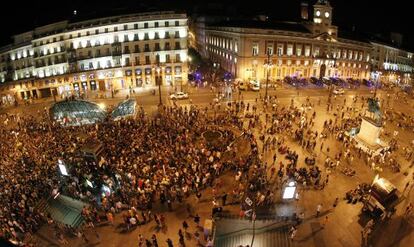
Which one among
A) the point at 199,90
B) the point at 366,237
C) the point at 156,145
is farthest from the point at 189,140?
the point at 199,90

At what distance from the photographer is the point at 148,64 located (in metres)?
63.2

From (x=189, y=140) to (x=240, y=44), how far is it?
40.3 meters

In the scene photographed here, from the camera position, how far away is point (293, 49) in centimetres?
7088

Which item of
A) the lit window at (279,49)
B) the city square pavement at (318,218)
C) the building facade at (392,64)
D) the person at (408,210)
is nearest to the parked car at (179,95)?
the city square pavement at (318,218)

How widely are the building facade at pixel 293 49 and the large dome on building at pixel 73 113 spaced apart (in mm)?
38562

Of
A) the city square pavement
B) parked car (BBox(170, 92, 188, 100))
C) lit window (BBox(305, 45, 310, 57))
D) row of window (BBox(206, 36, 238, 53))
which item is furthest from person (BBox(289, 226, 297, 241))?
lit window (BBox(305, 45, 310, 57))

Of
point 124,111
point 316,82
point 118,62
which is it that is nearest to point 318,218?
point 124,111

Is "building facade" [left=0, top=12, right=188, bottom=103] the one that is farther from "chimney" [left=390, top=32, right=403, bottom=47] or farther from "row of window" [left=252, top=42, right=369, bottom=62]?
"chimney" [left=390, top=32, right=403, bottom=47]

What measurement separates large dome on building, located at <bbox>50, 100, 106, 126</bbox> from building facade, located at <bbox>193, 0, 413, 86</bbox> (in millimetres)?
38562

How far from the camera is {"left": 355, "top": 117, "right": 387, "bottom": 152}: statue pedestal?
32750 millimetres

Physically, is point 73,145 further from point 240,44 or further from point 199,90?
point 240,44

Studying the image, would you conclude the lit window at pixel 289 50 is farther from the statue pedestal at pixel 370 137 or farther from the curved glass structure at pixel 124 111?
the curved glass structure at pixel 124 111

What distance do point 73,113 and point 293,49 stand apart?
51.2 metres

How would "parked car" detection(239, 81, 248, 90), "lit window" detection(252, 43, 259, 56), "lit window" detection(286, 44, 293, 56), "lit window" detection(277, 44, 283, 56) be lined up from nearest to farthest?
"parked car" detection(239, 81, 248, 90) < "lit window" detection(252, 43, 259, 56) < "lit window" detection(277, 44, 283, 56) < "lit window" detection(286, 44, 293, 56)
